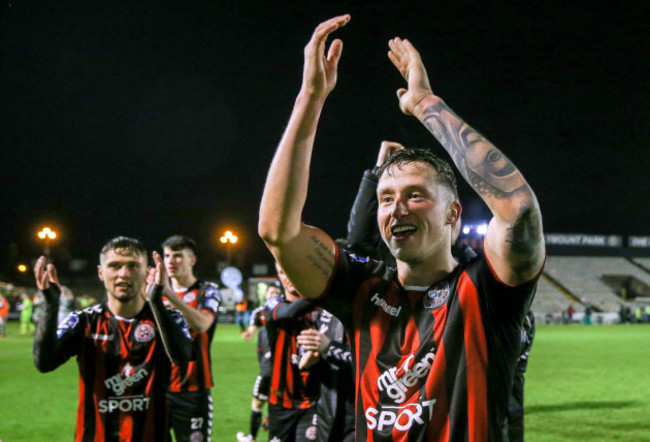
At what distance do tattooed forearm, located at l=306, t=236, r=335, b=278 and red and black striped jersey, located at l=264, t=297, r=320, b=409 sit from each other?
3.68 metres

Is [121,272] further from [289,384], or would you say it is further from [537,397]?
[537,397]

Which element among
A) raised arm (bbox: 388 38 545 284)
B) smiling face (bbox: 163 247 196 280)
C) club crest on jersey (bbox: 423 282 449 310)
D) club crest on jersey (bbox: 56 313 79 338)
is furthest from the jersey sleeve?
smiling face (bbox: 163 247 196 280)

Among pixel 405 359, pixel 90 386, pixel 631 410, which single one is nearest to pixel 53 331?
pixel 90 386

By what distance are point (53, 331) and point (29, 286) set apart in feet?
197

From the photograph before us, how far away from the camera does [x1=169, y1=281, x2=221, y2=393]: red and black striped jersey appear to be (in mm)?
6863

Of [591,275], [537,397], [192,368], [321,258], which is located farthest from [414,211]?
[591,275]

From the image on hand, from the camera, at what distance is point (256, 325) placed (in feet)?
32.1

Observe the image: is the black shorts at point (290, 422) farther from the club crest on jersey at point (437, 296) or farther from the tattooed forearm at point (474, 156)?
the tattooed forearm at point (474, 156)

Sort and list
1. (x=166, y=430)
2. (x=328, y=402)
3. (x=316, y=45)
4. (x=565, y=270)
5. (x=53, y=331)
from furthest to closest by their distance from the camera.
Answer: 1. (x=565, y=270)
2. (x=328, y=402)
3. (x=166, y=430)
4. (x=53, y=331)
5. (x=316, y=45)

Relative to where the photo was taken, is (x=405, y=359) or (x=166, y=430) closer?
(x=405, y=359)

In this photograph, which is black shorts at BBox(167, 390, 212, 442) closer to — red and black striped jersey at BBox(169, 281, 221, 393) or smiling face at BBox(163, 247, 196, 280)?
red and black striped jersey at BBox(169, 281, 221, 393)

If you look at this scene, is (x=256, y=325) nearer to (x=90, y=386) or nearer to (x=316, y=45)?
(x=90, y=386)

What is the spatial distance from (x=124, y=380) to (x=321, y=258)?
2612 millimetres

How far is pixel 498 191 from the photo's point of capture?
2.25m
